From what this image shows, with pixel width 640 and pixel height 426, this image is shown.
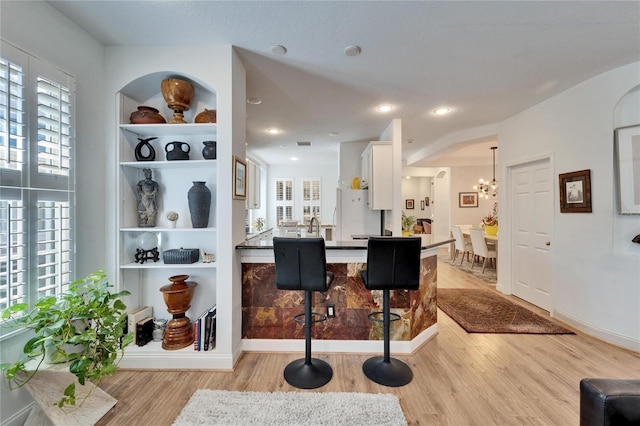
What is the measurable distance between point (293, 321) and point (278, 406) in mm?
752

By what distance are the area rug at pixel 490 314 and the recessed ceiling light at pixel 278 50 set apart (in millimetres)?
3360

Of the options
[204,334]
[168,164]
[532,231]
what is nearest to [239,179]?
[168,164]

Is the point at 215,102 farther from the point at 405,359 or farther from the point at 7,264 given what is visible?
the point at 405,359

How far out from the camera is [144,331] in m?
2.27

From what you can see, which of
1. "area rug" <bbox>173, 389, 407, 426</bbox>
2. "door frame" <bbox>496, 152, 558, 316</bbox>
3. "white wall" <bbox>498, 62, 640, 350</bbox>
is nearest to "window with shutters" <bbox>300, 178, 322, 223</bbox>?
"door frame" <bbox>496, 152, 558, 316</bbox>

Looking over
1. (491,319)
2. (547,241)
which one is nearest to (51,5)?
(491,319)

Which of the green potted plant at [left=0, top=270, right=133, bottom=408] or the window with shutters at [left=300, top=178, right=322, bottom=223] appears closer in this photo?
the green potted plant at [left=0, top=270, right=133, bottom=408]

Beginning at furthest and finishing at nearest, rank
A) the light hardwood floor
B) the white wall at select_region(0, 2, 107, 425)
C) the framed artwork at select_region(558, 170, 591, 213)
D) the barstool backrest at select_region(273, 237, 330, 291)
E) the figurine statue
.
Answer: the framed artwork at select_region(558, 170, 591, 213) < the figurine statue < the barstool backrest at select_region(273, 237, 330, 291) < the light hardwood floor < the white wall at select_region(0, 2, 107, 425)

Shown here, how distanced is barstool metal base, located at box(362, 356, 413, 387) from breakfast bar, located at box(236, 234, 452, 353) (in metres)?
0.23

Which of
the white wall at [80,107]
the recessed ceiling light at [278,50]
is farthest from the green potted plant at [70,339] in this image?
the recessed ceiling light at [278,50]

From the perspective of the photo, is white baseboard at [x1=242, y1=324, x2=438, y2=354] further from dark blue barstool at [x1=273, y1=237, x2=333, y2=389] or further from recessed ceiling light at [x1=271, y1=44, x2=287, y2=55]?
recessed ceiling light at [x1=271, y1=44, x2=287, y2=55]

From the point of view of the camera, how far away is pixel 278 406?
1.76m

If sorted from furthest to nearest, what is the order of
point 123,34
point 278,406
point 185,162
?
point 185,162
point 123,34
point 278,406

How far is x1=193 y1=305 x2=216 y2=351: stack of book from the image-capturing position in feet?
7.21
